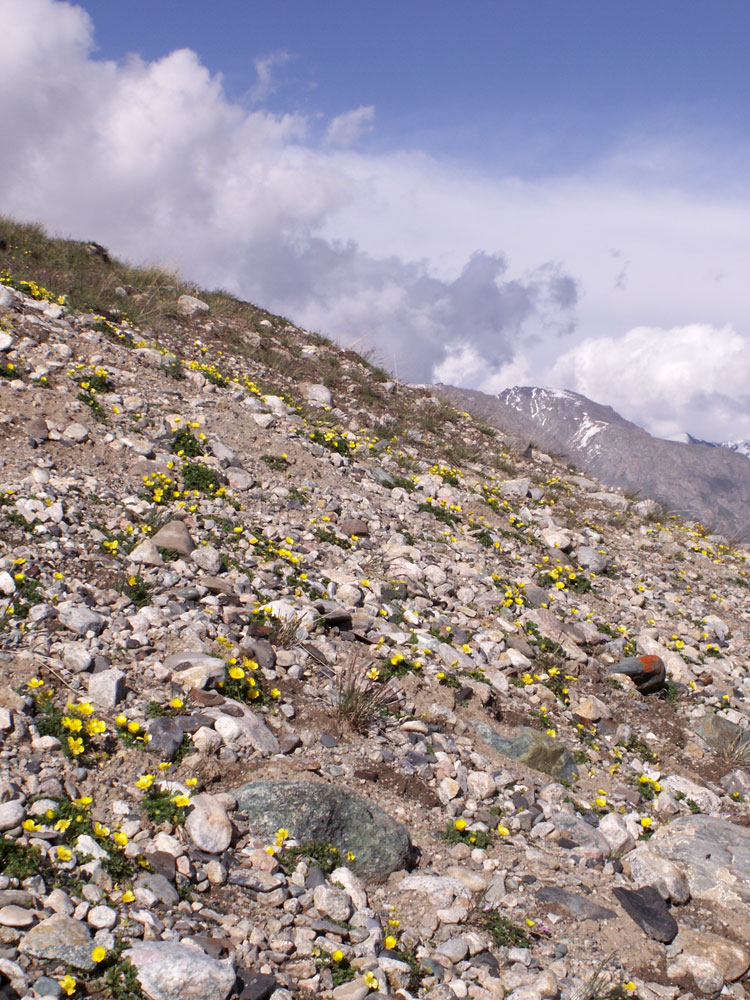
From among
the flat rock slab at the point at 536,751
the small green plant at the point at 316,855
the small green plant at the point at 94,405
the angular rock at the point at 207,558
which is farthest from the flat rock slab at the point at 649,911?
the small green plant at the point at 94,405

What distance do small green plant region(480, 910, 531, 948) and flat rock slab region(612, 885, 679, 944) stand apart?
0.71 m

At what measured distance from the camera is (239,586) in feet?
18.3

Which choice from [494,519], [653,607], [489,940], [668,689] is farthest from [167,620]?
[653,607]

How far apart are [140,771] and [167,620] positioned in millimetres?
1340

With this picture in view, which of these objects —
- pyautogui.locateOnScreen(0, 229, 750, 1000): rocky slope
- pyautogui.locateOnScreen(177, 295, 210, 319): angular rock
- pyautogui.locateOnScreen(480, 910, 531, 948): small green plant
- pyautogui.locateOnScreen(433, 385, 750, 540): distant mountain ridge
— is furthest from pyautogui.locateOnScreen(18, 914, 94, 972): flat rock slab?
pyautogui.locateOnScreen(433, 385, 750, 540): distant mountain ridge

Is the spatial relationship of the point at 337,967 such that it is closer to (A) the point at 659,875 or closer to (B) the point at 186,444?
(A) the point at 659,875

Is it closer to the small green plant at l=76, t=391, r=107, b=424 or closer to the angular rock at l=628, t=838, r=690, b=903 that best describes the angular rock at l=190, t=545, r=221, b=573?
the small green plant at l=76, t=391, r=107, b=424

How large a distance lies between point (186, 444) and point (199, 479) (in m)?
0.70

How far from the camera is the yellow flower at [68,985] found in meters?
2.35

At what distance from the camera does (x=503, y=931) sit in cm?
334

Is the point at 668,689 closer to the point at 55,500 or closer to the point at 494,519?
the point at 494,519

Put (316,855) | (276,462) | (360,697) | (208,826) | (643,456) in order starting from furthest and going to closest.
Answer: (643,456) < (276,462) < (360,697) < (316,855) < (208,826)

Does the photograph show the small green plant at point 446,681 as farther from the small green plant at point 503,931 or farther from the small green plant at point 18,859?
the small green plant at point 18,859

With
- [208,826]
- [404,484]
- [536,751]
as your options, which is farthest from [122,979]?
[404,484]
